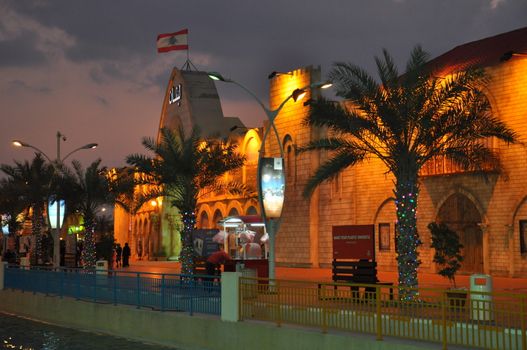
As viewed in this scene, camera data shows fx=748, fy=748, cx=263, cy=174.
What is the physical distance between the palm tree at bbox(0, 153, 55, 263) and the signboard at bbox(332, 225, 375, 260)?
2948 centimetres

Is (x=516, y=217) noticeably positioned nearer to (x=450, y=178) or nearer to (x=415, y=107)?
(x=450, y=178)

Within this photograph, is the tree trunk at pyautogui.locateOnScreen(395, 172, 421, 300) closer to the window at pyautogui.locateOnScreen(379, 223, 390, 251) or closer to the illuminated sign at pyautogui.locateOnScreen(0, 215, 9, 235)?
the window at pyautogui.locateOnScreen(379, 223, 390, 251)

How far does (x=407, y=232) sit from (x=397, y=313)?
312 inches

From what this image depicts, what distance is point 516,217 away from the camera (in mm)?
31875

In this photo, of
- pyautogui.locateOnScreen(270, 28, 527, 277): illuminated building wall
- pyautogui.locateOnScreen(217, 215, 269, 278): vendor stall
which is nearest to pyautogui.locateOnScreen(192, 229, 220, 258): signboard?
pyautogui.locateOnScreen(217, 215, 269, 278): vendor stall

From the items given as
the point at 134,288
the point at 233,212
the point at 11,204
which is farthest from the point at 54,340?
the point at 11,204

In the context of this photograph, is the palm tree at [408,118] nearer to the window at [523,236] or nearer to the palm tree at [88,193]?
the window at [523,236]

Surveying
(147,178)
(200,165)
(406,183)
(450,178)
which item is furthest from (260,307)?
(450,178)

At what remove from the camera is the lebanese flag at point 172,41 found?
199 feet

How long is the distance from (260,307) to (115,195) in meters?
24.9

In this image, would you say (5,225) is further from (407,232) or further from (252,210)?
(407,232)

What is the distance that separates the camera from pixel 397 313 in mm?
12625

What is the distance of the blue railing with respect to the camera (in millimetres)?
17203

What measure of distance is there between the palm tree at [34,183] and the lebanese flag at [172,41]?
15093 millimetres
